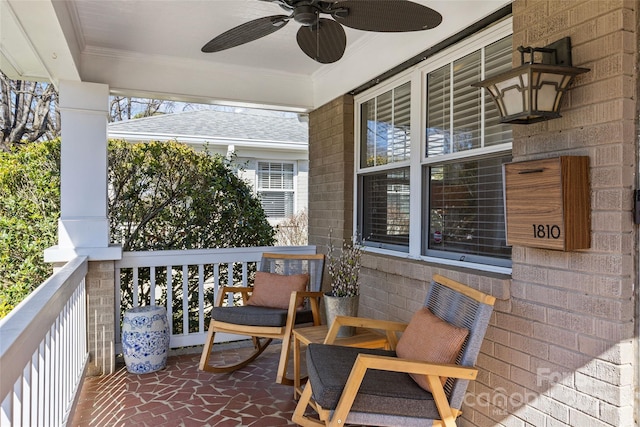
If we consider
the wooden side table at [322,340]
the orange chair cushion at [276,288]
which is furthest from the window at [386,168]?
the wooden side table at [322,340]

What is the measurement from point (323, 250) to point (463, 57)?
2.34 m

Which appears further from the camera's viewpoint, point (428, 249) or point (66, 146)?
point (66, 146)

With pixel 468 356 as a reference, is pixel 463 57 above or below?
above

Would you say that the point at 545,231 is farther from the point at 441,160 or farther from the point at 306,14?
the point at 306,14

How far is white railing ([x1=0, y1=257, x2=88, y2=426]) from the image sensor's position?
4.24ft

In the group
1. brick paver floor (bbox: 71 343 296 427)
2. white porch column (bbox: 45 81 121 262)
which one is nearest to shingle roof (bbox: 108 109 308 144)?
white porch column (bbox: 45 81 121 262)

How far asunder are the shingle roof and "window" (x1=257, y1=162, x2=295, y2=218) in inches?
22.6

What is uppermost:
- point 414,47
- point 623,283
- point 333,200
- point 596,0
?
point 414,47

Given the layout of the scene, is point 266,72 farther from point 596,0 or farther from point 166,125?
point 166,125

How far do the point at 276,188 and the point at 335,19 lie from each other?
20.3 feet

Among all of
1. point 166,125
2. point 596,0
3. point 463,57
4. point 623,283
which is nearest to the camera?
point 623,283

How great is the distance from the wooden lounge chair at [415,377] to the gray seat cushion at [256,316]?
40.6 inches

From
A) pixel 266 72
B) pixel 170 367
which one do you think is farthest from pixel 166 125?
pixel 170 367

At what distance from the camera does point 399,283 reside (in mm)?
3270
